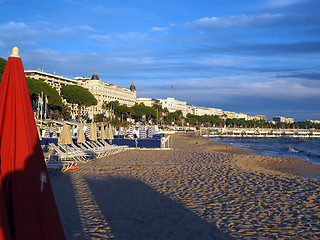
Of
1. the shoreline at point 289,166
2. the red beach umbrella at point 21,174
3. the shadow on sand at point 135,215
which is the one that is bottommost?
the shoreline at point 289,166

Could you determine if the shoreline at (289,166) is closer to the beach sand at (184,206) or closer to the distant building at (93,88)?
the beach sand at (184,206)

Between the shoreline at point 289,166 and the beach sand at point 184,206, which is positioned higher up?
the beach sand at point 184,206

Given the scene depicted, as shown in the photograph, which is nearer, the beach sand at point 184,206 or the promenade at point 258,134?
the beach sand at point 184,206

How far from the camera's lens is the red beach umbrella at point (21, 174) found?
112 inches

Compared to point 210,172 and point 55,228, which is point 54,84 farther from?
point 55,228

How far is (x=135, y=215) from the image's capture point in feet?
22.7

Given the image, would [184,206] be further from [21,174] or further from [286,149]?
[286,149]

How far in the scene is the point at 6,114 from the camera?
2924 millimetres

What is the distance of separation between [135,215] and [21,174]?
4.48 metres

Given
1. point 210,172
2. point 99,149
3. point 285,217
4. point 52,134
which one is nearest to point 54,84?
point 52,134

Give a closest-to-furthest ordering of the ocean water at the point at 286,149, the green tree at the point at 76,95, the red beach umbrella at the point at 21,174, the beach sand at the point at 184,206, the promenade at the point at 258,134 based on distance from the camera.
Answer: the red beach umbrella at the point at 21,174 → the beach sand at the point at 184,206 → the ocean water at the point at 286,149 → the green tree at the point at 76,95 → the promenade at the point at 258,134

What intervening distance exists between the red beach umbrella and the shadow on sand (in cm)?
288

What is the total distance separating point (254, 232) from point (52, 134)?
1097 inches

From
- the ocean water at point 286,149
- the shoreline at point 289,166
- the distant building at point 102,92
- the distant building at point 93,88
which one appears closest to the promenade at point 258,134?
the ocean water at point 286,149
